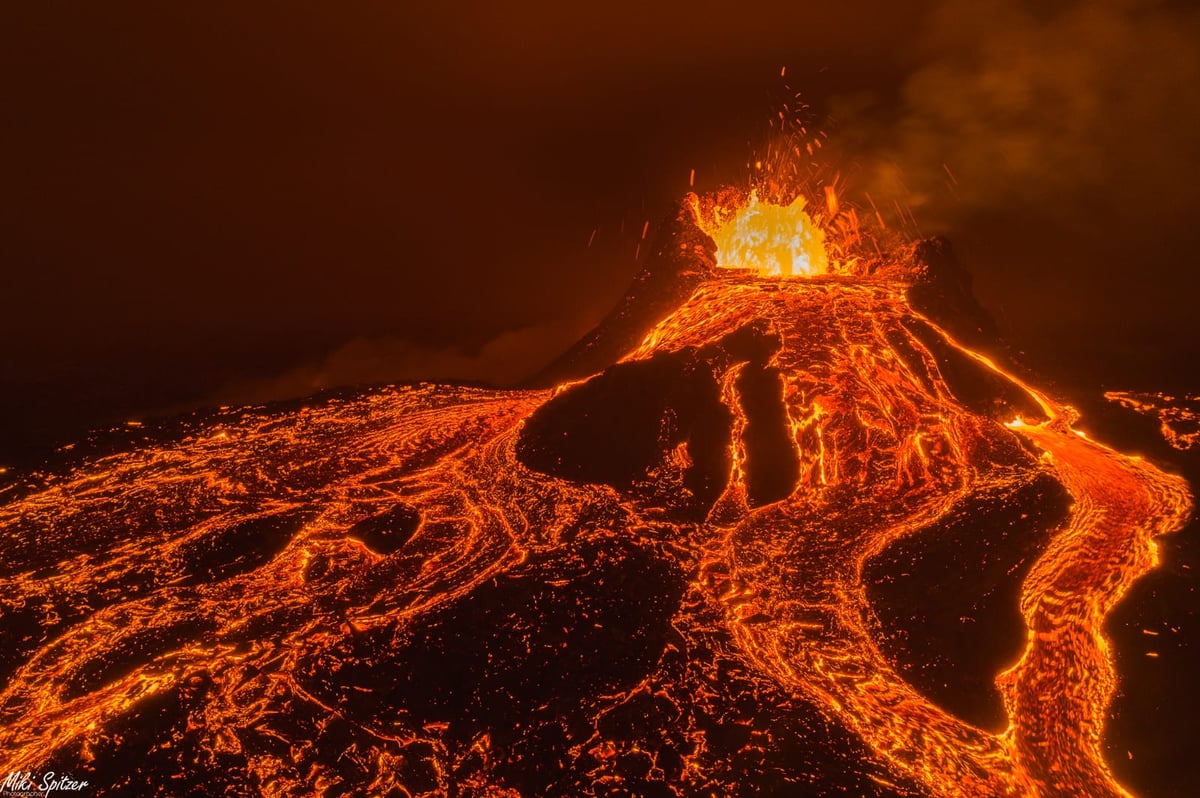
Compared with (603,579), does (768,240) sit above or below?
above

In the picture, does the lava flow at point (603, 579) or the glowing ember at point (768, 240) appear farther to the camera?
the glowing ember at point (768, 240)

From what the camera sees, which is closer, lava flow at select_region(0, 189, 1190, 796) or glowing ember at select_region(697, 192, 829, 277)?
lava flow at select_region(0, 189, 1190, 796)

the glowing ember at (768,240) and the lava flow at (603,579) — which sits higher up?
the glowing ember at (768,240)

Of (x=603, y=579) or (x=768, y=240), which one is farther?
(x=768, y=240)

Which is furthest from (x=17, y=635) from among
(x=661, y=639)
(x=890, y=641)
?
(x=890, y=641)

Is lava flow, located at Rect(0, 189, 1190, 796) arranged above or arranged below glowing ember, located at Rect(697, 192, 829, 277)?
below
